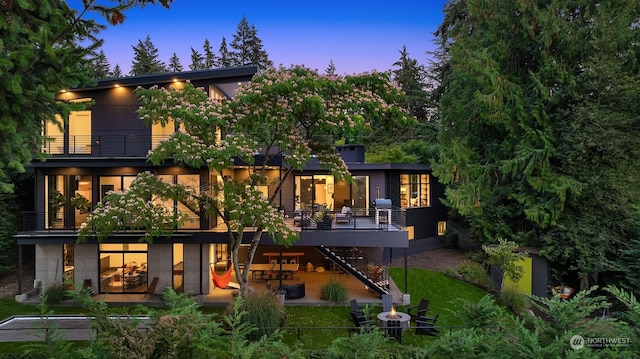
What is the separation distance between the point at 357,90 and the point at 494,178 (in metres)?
12.9

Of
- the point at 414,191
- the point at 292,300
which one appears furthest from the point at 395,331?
the point at 414,191

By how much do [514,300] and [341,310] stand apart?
700 cm

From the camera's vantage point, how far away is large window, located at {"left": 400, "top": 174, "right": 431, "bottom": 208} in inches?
874

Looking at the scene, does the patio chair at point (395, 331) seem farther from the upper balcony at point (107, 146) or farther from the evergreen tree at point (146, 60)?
the evergreen tree at point (146, 60)

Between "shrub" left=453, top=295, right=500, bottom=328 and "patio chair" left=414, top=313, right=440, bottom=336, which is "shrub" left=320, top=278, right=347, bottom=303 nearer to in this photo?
"patio chair" left=414, top=313, right=440, bottom=336

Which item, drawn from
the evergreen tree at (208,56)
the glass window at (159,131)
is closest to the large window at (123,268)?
the glass window at (159,131)

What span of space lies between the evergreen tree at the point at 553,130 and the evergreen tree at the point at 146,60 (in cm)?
3879

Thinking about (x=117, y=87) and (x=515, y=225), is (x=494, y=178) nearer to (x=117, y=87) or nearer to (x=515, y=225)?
(x=515, y=225)

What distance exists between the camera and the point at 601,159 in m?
16.7

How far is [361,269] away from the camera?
15.5m

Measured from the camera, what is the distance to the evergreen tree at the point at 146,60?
4603cm

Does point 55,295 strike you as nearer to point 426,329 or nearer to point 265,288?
point 265,288

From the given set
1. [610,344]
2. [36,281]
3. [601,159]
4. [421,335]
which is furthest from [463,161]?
[36,281]

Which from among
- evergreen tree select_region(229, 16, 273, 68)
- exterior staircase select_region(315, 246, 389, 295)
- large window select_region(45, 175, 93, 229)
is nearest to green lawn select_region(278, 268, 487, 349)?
exterior staircase select_region(315, 246, 389, 295)
